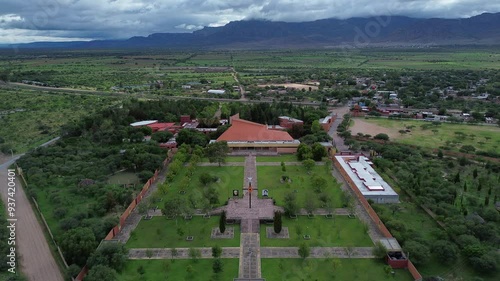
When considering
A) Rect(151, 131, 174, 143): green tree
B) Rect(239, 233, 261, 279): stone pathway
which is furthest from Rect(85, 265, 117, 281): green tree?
Rect(151, 131, 174, 143): green tree

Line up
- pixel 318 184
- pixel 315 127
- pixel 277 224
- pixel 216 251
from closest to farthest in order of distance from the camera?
pixel 216 251 < pixel 277 224 < pixel 318 184 < pixel 315 127

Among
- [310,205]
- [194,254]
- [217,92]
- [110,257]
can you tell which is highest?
[217,92]

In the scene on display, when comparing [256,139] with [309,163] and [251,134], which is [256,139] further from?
[309,163]

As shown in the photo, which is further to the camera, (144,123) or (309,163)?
(144,123)

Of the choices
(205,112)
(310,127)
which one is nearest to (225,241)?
(310,127)

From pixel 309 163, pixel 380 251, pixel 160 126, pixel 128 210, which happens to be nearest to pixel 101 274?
pixel 128 210

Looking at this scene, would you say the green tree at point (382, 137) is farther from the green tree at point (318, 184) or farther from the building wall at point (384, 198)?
the green tree at point (318, 184)

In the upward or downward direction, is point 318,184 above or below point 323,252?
above
